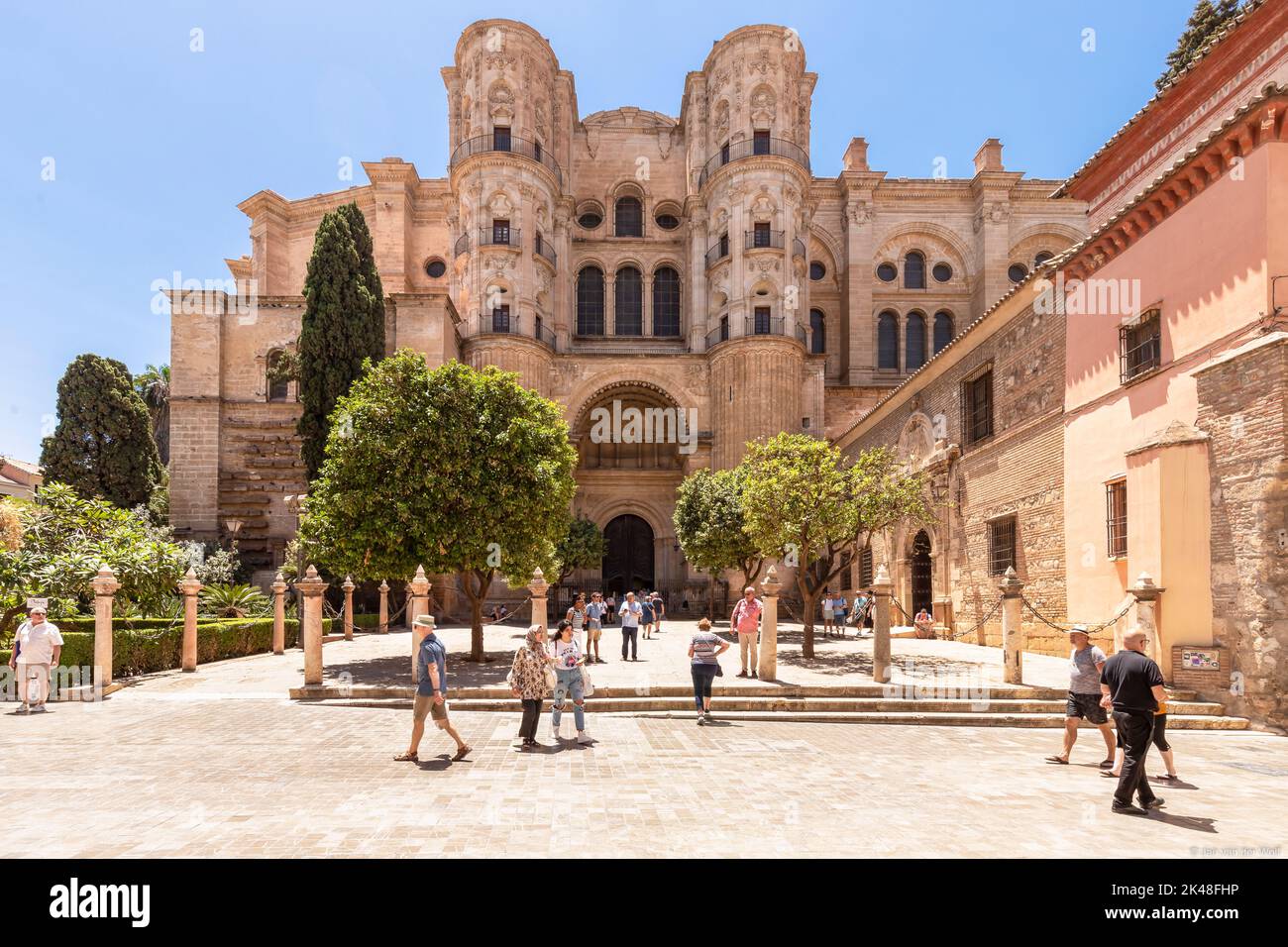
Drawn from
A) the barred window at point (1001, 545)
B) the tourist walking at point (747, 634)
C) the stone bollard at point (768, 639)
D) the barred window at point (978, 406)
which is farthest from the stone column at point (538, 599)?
the barred window at point (978, 406)

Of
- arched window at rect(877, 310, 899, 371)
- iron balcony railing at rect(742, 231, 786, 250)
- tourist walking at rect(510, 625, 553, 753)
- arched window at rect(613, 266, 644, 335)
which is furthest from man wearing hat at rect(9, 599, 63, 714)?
arched window at rect(877, 310, 899, 371)

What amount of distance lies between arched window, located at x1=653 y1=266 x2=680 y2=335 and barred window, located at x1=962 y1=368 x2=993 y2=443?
1982 centimetres

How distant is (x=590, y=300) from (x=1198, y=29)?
25502 mm

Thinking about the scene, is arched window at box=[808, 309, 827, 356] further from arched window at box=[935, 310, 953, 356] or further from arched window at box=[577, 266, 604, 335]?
arched window at box=[577, 266, 604, 335]

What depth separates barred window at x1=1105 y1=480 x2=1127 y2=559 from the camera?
40.8 feet

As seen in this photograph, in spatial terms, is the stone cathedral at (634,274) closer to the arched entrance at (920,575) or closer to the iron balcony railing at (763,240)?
the iron balcony railing at (763,240)

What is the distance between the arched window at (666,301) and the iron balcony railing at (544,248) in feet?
18.6

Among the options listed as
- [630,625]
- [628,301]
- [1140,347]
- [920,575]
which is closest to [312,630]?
[630,625]

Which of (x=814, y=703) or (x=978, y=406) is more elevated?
(x=978, y=406)

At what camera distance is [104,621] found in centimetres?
1290

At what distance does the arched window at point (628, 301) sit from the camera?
37.5m

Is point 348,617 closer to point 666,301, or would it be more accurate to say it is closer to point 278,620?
point 278,620

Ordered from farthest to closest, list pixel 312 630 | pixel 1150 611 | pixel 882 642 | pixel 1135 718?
1. pixel 312 630
2. pixel 882 642
3. pixel 1150 611
4. pixel 1135 718

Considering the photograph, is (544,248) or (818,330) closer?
(544,248)
